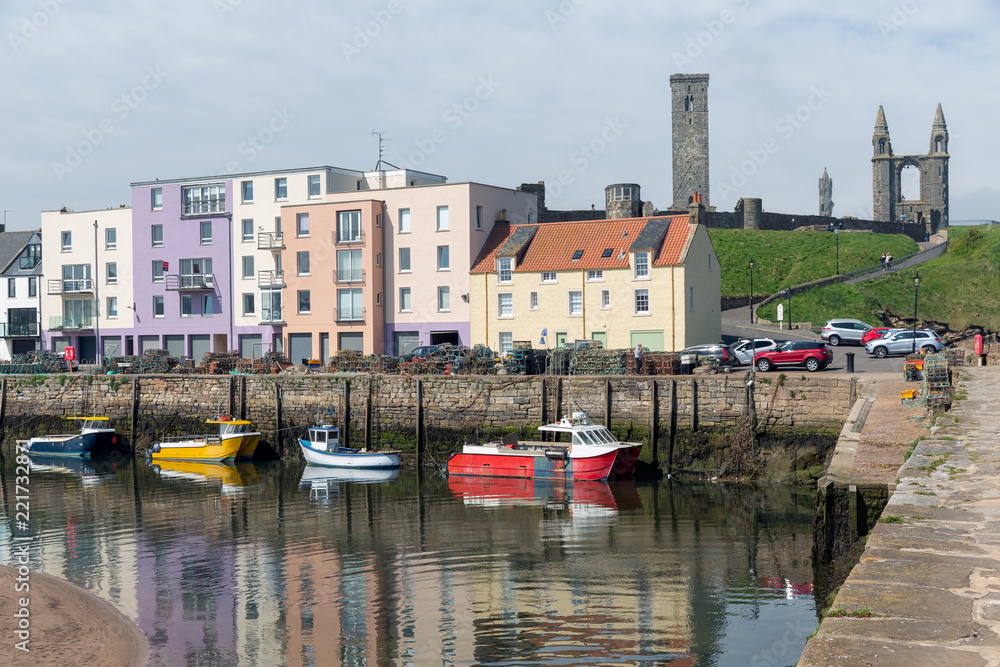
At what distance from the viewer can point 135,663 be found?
56.3ft

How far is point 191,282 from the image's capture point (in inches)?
2398

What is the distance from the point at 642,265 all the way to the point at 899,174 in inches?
3227

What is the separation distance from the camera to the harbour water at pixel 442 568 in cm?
1736

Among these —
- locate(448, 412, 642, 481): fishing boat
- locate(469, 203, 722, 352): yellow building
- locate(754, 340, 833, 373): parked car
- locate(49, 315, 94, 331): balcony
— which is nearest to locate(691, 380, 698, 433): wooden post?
locate(448, 412, 642, 481): fishing boat

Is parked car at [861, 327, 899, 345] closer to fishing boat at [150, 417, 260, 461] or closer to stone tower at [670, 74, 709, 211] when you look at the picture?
fishing boat at [150, 417, 260, 461]

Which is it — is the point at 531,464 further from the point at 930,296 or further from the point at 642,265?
the point at 930,296

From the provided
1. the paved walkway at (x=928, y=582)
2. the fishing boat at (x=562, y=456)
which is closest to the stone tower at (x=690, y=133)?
the fishing boat at (x=562, y=456)

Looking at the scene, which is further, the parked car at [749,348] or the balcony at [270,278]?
the balcony at [270,278]

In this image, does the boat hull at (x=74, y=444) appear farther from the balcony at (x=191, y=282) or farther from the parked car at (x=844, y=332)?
the parked car at (x=844, y=332)

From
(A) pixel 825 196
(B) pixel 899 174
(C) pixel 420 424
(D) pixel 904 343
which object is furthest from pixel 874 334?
(A) pixel 825 196

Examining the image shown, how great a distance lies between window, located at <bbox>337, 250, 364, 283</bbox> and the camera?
55156mm

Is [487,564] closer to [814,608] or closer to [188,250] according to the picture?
[814,608]

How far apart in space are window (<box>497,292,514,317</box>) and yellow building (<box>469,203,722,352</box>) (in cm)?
5

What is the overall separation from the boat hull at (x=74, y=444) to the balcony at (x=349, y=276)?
15417mm
